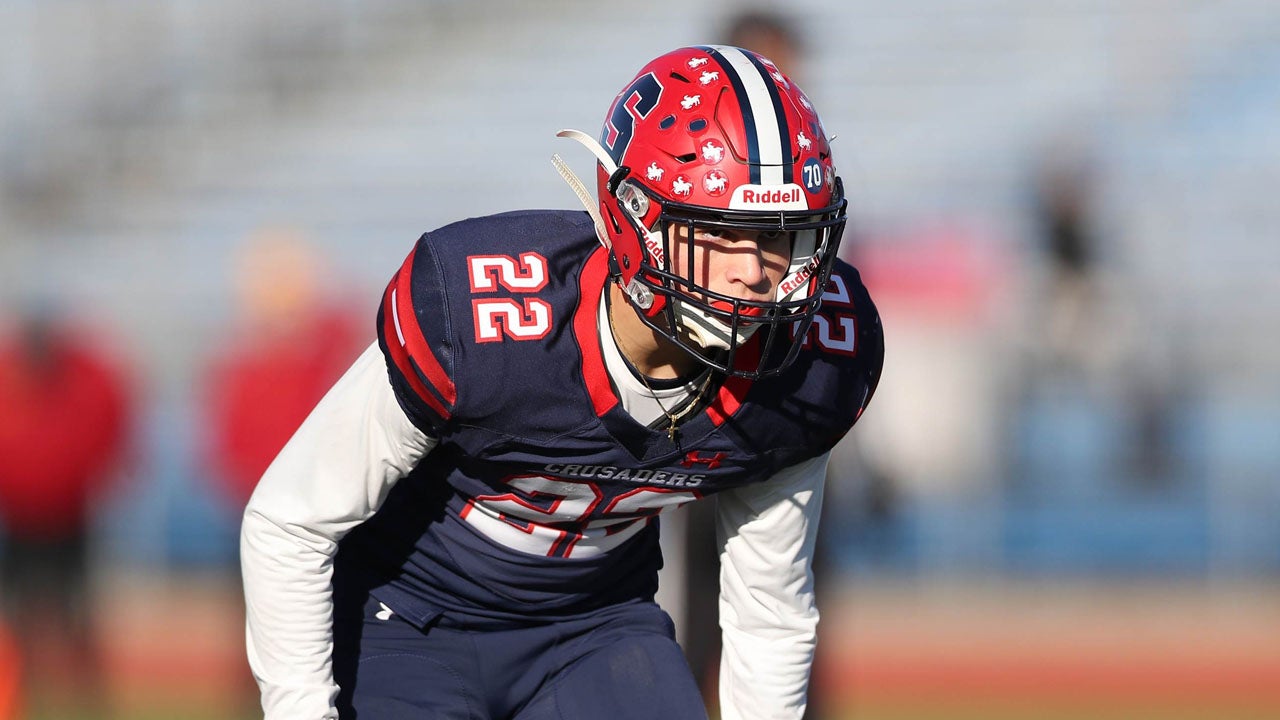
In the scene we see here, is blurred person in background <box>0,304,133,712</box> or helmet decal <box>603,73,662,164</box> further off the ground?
helmet decal <box>603,73,662,164</box>

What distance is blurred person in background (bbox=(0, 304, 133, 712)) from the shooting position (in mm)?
5430

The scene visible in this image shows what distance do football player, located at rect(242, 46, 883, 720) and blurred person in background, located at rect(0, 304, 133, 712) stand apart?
11.1 ft

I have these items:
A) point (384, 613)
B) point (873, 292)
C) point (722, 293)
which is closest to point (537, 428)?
point (722, 293)

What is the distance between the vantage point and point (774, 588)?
2432mm

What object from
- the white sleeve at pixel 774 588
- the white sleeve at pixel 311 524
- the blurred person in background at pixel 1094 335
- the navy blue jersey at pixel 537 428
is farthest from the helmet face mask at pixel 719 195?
the blurred person in background at pixel 1094 335

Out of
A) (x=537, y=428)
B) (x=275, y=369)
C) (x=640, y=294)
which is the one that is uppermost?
(x=640, y=294)

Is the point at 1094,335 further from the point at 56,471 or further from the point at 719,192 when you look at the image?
the point at 719,192

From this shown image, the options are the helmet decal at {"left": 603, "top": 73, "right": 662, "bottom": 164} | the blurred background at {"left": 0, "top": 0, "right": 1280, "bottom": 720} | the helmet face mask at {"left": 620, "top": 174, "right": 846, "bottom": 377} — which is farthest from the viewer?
the blurred background at {"left": 0, "top": 0, "right": 1280, "bottom": 720}

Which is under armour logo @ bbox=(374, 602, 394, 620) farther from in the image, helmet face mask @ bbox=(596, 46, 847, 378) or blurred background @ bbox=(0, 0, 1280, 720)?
blurred background @ bbox=(0, 0, 1280, 720)

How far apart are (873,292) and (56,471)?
3.09m

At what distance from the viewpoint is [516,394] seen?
2117 mm

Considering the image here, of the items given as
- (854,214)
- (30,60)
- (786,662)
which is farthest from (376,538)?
(30,60)

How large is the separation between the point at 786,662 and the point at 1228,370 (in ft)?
19.0

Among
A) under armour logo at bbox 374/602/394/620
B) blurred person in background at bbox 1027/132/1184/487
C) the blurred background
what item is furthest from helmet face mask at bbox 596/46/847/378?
blurred person in background at bbox 1027/132/1184/487
